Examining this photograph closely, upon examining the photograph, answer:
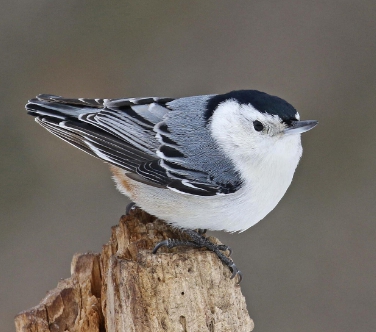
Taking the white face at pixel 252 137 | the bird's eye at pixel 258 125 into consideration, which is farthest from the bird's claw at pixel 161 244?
the bird's eye at pixel 258 125

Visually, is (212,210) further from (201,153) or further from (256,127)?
(256,127)

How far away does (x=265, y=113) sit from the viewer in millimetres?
3438

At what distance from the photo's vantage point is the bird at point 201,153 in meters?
3.48

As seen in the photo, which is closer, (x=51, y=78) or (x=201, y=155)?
(x=201, y=155)

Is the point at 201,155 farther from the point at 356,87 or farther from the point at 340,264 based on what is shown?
the point at 356,87

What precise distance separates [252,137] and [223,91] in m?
2.72

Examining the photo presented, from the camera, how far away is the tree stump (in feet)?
9.68

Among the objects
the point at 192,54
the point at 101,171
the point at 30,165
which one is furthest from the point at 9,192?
the point at 192,54

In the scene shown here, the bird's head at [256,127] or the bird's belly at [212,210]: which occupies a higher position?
the bird's head at [256,127]

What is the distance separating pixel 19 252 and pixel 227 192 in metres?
3.00

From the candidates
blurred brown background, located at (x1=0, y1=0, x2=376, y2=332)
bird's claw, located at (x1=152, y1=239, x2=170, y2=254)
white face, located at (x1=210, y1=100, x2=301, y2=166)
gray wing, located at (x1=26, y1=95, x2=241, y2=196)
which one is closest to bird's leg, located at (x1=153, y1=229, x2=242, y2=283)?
bird's claw, located at (x1=152, y1=239, x2=170, y2=254)

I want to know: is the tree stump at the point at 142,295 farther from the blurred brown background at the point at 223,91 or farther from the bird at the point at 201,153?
the blurred brown background at the point at 223,91

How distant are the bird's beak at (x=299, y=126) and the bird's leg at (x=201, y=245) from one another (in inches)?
29.0

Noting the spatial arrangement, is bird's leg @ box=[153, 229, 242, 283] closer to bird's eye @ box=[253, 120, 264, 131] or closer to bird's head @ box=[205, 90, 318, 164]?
bird's head @ box=[205, 90, 318, 164]
